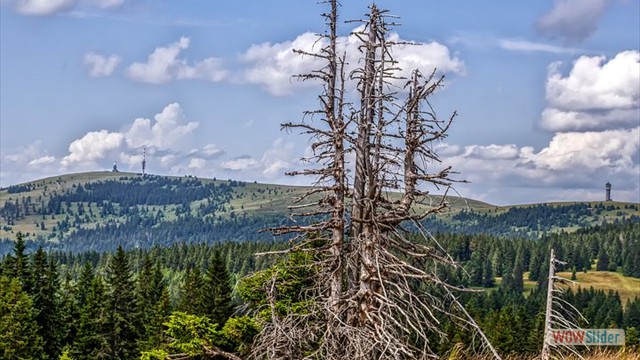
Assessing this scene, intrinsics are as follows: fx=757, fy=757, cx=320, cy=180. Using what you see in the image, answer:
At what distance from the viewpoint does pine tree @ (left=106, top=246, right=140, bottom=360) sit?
77.2 metres

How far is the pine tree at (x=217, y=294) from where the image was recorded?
59375mm

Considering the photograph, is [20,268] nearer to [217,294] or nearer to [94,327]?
[94,327]

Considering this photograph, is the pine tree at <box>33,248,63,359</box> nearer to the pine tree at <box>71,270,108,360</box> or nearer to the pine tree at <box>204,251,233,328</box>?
the pine tree at <box>71,270,108,360</box>

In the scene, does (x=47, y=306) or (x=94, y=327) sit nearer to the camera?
(x=47, y=306)

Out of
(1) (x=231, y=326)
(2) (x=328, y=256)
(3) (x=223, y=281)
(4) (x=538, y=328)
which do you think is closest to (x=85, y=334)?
(3) (x=223, y=281)

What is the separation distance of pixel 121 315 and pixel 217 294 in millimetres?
22060

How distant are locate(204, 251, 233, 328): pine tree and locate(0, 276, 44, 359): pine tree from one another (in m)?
13.9

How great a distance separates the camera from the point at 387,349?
42.0ft

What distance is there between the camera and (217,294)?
6094cm

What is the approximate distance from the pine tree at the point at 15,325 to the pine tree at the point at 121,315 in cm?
1491

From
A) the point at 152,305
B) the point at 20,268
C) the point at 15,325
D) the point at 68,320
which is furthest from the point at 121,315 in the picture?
the point at 15,325

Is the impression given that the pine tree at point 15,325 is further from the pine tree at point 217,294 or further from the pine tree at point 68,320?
the pine tree at point 217,294

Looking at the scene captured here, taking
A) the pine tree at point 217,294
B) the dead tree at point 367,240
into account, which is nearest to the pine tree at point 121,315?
the pine tree at point 217,294

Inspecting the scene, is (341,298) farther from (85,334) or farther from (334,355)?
(85,334)
